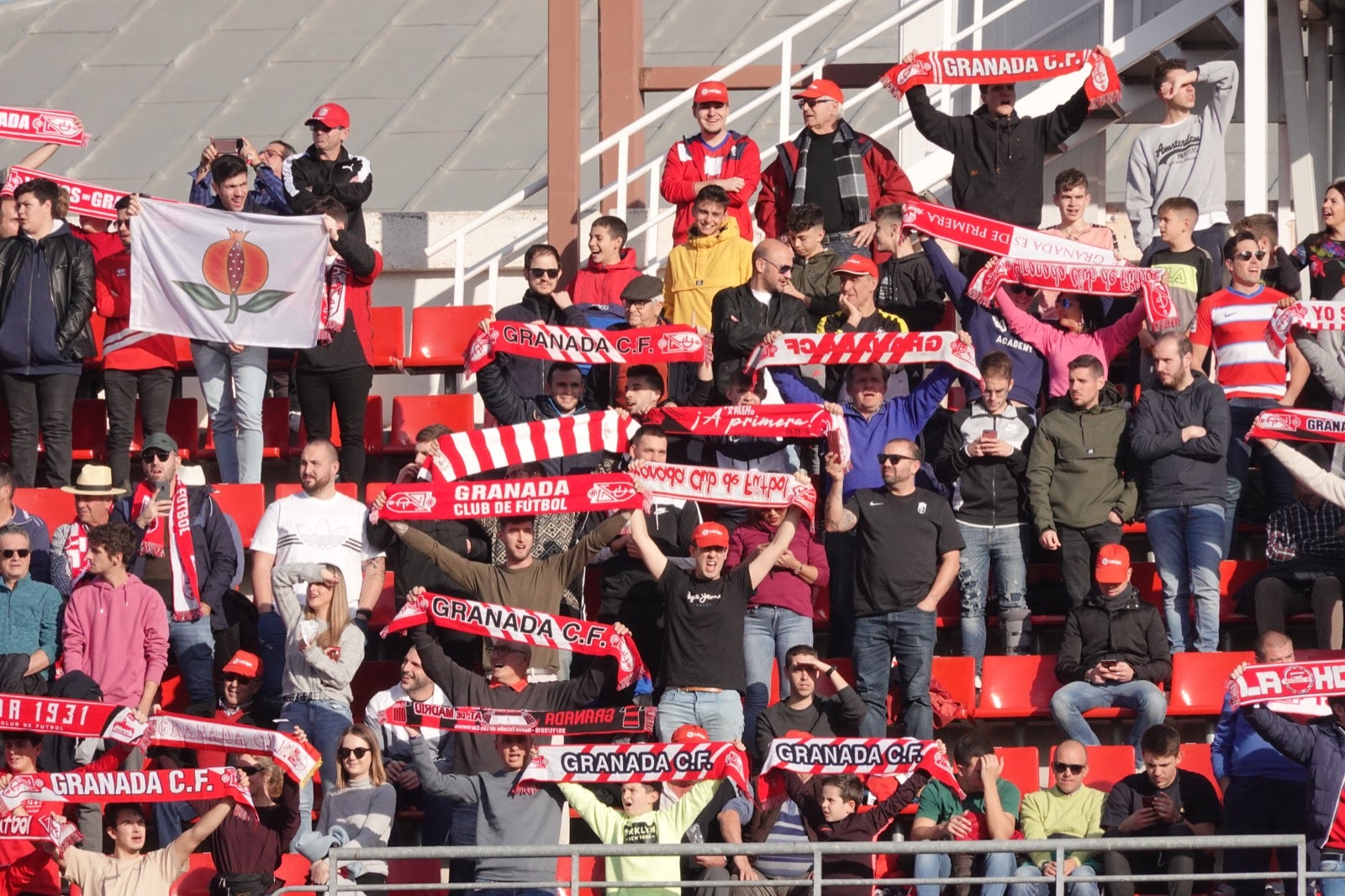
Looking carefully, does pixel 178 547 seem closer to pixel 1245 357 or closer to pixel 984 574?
pixel 984 574

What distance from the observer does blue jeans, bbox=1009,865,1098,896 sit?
37.0 feet

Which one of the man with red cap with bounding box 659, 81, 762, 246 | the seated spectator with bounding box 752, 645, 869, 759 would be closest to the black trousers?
the man with red cap with bounding box 659, 81, 762, 246

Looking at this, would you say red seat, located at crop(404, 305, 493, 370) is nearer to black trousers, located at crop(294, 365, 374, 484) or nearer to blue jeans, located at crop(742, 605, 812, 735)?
black trousers, located at crop(294, 365, 374, 484)

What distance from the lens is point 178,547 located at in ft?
43.0

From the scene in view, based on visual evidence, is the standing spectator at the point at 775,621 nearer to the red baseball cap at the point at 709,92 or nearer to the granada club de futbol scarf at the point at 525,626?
the granada club de futbol scarf at the point at 525,626

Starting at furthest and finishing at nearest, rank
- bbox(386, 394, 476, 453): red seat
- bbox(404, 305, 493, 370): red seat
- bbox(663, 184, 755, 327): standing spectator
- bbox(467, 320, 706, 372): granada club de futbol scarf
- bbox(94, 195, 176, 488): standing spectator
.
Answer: bbox(404, 305, 493, 370): red seat < bbox(386, 394, 476, 453): red seat < bbox(94, 195, 176, 488): standing spectator < bbox(663, 184, 755, 327): standing spectator < bbox(467, 320, 706, 372): granada club de futbol scarf

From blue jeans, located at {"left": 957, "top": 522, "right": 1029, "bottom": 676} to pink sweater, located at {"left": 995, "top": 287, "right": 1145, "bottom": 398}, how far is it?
1.30 meters

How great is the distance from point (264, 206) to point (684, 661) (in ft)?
15.8

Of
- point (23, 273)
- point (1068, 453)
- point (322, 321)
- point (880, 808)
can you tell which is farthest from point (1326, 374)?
point (23, 273)

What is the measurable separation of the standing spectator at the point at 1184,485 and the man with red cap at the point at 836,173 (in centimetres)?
246

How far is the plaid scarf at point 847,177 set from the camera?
49.9 ft

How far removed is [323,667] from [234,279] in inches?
133

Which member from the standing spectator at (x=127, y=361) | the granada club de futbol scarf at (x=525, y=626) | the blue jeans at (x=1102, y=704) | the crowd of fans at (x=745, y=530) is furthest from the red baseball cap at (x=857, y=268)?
the standing spectator at (x=127, y=361)

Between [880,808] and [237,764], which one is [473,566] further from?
[880,808]
